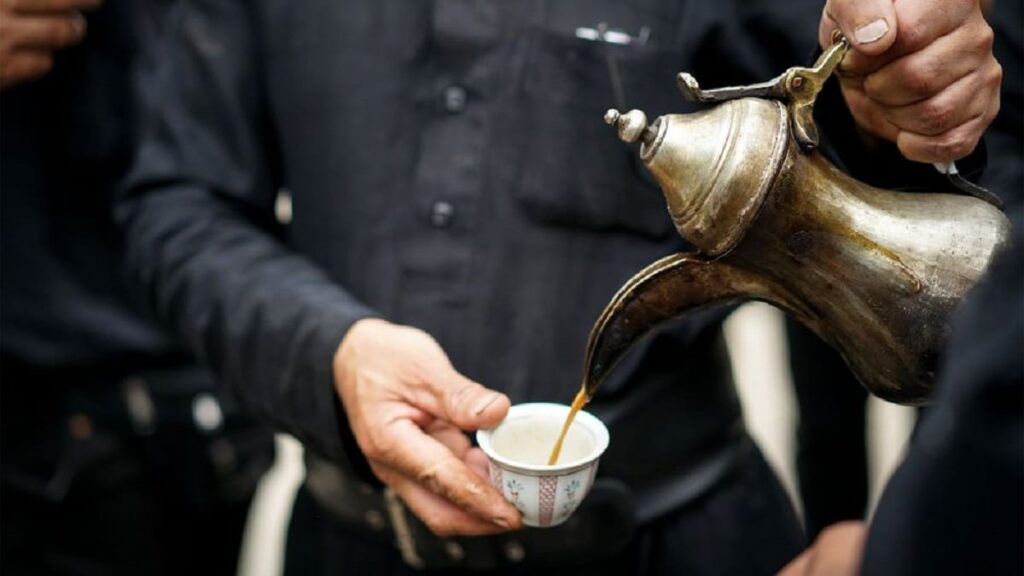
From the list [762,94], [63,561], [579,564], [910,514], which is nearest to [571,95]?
[762,94]

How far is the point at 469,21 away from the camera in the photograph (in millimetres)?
1384

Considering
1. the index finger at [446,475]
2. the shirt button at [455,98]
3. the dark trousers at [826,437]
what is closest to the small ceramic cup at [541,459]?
the index finger at [446,475]

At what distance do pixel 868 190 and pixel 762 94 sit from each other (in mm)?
124

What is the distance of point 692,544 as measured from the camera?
1.44 m

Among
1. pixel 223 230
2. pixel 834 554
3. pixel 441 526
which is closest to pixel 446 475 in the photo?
pixel 441 526

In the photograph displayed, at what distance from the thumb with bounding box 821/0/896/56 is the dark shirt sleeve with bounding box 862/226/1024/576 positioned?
0.34m

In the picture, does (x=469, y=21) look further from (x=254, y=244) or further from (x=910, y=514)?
(x=910, y=514)

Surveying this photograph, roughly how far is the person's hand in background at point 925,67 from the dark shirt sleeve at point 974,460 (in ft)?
1.18

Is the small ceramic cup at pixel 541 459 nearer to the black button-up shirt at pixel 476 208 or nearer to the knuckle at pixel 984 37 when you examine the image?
the black button-up shirt at pixel 476 208

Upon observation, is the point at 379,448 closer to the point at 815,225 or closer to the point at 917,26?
the point at 815,225

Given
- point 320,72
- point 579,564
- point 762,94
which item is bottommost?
point 579,564

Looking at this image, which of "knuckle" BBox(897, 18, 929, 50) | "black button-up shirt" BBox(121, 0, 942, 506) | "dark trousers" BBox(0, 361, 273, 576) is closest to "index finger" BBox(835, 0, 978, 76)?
"knuckle" BBox(897, 18, 929, 50)

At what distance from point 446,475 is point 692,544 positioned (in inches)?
16.6

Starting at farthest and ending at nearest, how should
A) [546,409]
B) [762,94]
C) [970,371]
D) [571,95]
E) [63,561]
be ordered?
[63,561] < [571,95] < [546,409] < [762,94] < [970,371]
